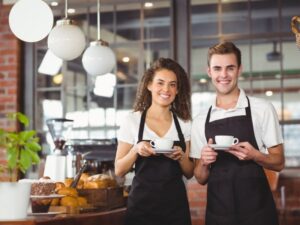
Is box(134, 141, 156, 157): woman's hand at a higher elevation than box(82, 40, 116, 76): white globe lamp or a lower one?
lower

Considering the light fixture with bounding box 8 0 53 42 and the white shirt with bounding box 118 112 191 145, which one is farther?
the light fixture with bounding box 8 0 53 42

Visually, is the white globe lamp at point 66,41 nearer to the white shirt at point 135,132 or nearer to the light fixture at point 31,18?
the light fixture at point 31,18

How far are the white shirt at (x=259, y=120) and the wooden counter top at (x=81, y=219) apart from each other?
49 cm

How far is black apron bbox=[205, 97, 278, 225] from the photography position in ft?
8.75

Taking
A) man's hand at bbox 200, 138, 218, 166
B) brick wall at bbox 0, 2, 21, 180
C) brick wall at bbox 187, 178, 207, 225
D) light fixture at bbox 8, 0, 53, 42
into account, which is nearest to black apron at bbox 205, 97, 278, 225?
man's hand at bbox 200, 138, 218, 166

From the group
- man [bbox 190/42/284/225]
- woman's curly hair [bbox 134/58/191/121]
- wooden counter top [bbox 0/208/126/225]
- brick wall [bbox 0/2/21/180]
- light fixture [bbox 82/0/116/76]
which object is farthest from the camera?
brick wall [bbox 0/2/21/180]

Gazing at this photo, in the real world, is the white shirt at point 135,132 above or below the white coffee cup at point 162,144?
above

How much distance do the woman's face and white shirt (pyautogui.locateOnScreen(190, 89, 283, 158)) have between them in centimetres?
20

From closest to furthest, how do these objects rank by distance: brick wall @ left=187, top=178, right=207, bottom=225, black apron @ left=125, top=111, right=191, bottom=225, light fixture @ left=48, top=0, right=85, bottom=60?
black apron @ left=125, top=111, right=191, bottom=225 → light fixture @ left=48, top=0, right=85, bottom=60 → brick wall @ left=187, top=178, right=207, bottom=225

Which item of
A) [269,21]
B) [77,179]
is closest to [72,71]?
[269,21]

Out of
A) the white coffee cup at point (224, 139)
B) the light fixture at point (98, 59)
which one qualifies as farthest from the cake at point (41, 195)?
the light fixture at point (98, 59)

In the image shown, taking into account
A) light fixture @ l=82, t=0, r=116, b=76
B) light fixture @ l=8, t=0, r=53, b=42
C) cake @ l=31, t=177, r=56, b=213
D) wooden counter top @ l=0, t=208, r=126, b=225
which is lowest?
wooden counter top @ l=0, t=208, r=126, b=225

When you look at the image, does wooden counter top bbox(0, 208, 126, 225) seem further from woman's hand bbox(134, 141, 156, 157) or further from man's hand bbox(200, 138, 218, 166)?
man's hand bbox(200, 138, 218, 166)

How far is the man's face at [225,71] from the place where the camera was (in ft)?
8.78
